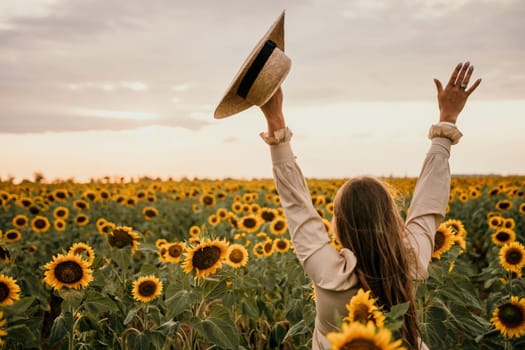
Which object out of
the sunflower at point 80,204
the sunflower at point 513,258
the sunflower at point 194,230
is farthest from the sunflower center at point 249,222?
the sunflower at point 80,204

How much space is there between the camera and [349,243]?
2229 mm

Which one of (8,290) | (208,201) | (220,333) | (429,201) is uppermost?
(429,201)

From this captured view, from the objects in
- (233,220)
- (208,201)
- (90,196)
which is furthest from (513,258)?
(90,196)

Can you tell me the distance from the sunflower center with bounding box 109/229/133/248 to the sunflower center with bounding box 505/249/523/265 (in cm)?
320

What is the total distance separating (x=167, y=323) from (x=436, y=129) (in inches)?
76.2

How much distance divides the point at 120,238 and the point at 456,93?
10.1 ft

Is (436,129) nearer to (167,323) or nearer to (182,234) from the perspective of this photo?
(167,323)

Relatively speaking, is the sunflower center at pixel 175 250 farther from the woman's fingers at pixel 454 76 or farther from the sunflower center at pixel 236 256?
the woman's fingers at pixel 454 76

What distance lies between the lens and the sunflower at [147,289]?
370 cm

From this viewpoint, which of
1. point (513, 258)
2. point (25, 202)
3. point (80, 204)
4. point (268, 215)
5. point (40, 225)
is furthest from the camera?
point (25, 202)

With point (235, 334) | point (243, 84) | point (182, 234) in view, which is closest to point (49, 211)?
point (182, 234)

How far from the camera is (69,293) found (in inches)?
133

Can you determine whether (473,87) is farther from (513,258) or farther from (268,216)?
(268,216)

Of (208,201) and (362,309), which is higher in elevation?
(362,309)
